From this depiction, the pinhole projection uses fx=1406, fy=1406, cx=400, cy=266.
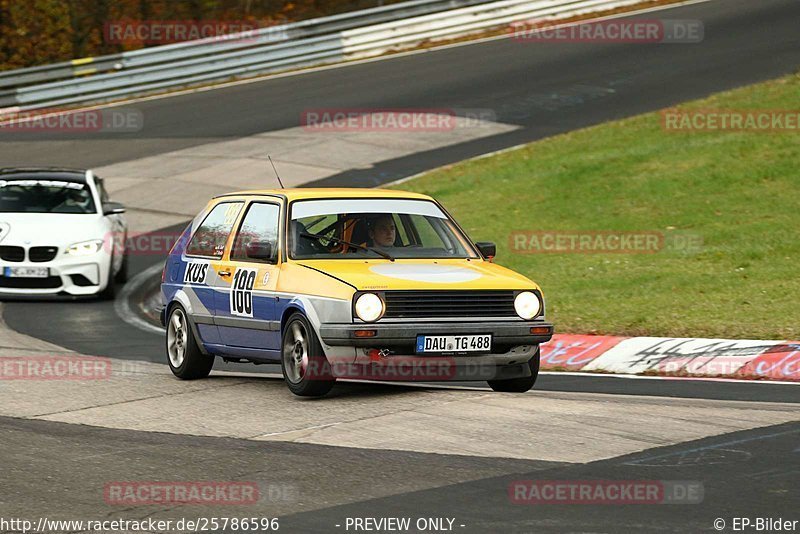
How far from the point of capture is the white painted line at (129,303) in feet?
53.1

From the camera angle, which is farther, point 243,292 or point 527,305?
point 243,292

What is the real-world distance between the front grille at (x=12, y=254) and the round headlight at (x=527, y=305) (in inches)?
365

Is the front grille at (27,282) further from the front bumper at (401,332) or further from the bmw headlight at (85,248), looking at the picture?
the front bumper at (401,332)

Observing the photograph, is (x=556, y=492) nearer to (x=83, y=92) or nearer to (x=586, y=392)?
(x=586, y=392)

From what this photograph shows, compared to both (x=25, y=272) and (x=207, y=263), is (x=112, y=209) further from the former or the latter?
(x=207, y=263)

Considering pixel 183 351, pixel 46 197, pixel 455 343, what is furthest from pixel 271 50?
pixel 455 343

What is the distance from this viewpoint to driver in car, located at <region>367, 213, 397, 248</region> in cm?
1084

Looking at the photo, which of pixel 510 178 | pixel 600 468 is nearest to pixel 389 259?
pixel 600 468

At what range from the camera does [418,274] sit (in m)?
10.0

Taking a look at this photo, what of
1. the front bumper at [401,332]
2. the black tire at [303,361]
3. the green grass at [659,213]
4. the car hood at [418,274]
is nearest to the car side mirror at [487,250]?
the car hood at [418,274]

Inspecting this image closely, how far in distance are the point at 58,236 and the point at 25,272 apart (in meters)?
0.63

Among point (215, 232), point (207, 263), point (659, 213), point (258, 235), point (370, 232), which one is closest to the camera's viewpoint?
point (370, 232)

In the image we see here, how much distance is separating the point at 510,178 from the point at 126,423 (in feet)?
47.4

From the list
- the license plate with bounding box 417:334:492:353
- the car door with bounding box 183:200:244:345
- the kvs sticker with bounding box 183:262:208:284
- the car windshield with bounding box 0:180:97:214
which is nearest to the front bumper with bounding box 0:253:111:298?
the car windshield with bounding box 0:180:97:214
